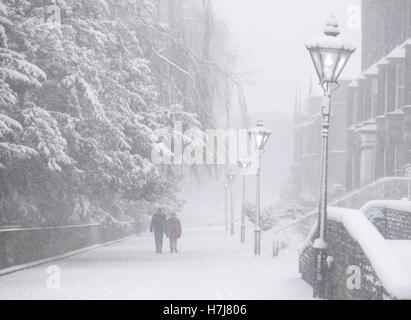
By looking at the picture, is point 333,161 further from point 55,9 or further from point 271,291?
point 271,291

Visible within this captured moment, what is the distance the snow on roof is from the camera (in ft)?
27.3

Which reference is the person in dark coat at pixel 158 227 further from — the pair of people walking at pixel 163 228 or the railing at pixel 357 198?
the railing at pixel 357 198

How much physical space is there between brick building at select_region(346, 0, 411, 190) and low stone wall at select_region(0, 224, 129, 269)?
13.2m

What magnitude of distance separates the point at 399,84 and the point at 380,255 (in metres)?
23.9

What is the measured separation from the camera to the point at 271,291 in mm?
13016

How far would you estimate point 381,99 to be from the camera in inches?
1337

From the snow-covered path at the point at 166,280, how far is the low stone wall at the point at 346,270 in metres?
0.70

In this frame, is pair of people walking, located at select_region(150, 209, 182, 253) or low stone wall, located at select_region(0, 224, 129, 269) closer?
low stone wall, located at select_region(0, 224, 129, 269)

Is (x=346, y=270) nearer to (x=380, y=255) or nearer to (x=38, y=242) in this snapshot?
(x=380, y=255)

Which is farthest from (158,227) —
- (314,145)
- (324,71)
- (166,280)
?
(314,145)

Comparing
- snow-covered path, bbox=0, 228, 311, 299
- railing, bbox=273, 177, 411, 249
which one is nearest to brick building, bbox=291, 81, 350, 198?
railing, bbox=273, 177, 411, 249

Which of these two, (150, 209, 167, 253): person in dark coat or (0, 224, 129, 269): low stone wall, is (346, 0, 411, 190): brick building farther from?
(0, 224, 129, 269): low stone wall

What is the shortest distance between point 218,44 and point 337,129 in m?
29.7
